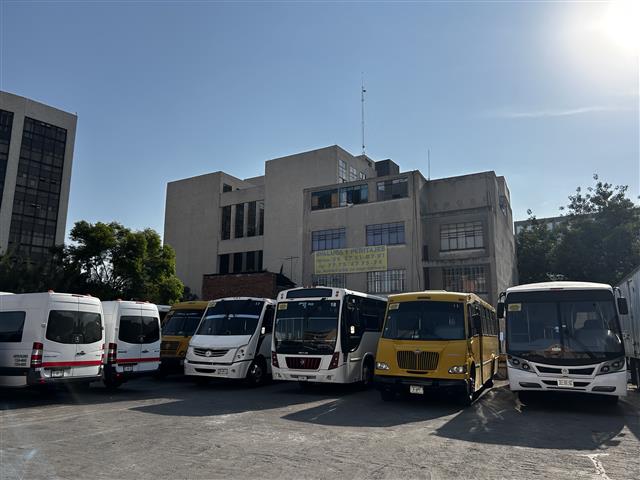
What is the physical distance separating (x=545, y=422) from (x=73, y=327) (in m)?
11.3

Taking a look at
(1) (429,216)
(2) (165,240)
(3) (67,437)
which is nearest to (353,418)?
(3) (67,437)

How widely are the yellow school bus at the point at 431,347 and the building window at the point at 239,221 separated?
38.9 meters

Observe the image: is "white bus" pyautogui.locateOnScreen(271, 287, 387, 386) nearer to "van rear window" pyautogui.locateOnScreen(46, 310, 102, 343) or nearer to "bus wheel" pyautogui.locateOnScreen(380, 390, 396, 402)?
"bus wheel" pyautogui.locateOnScreen(380, 390, 396, 402)

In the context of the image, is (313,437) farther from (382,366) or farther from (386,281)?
(386,281)

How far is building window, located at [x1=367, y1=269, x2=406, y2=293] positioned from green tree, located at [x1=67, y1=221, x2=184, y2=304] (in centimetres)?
1395

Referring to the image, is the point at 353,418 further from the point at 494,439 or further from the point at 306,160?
the point at 306,160

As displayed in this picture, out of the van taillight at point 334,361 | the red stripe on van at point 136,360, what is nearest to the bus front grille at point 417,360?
the van taillight at point 334,361

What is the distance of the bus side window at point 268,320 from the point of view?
54.0ft

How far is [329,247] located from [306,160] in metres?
13.8

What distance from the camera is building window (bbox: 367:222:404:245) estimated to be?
32969 millimetres

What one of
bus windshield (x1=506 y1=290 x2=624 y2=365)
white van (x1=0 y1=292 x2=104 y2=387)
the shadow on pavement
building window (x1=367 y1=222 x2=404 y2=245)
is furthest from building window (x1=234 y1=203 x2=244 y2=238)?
bus windshield (x1=506 y1=290 x2=624 y2=365)

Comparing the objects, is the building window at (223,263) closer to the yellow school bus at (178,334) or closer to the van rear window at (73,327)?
the yellow school bus at (178,334)

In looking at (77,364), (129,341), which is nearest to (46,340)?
(77,364)

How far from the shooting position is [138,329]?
48.7 feet
